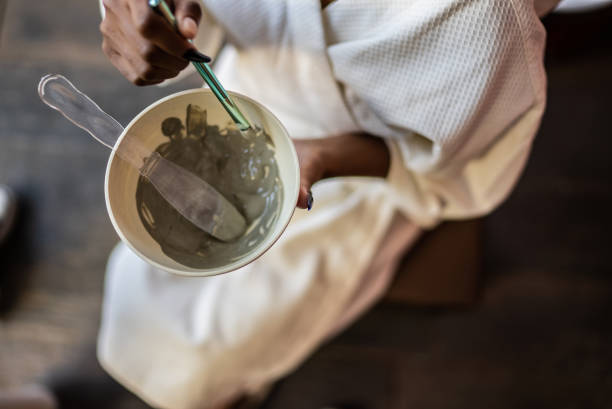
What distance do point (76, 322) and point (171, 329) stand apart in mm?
596

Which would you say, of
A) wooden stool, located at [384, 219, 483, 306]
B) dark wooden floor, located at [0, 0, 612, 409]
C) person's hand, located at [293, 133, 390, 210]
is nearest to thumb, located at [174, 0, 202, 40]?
person's hand, located at [293, 133, 390, 210]

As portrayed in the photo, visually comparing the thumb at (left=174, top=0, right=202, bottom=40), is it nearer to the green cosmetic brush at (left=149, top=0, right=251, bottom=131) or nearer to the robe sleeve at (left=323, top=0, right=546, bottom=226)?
the green cosmetic brush at (left=149, top=0, right=251, bottom=131)

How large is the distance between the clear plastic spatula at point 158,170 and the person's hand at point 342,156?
0.11 meters

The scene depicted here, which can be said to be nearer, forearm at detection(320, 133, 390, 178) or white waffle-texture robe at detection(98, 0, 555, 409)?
white waffle-texture robe at detection(98, 0, 555, 409)

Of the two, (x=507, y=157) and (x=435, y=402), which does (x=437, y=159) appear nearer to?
(x=507, y=157)

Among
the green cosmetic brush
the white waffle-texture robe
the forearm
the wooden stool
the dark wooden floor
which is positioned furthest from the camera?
the dark wooden floor

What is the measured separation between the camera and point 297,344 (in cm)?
86

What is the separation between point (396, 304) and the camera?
4.07ft

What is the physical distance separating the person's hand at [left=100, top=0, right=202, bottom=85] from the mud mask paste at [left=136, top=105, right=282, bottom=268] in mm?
52

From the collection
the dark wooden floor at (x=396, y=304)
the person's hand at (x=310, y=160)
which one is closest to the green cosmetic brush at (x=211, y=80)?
the person's hand at (x=310, y=160)

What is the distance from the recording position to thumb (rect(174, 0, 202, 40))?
407 mm

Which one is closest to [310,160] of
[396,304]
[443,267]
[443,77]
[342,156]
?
[342,156]

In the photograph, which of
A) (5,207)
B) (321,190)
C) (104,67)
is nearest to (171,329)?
(321,190)

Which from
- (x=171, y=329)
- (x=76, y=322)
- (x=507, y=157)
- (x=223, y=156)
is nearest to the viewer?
(x=223, y=156)
